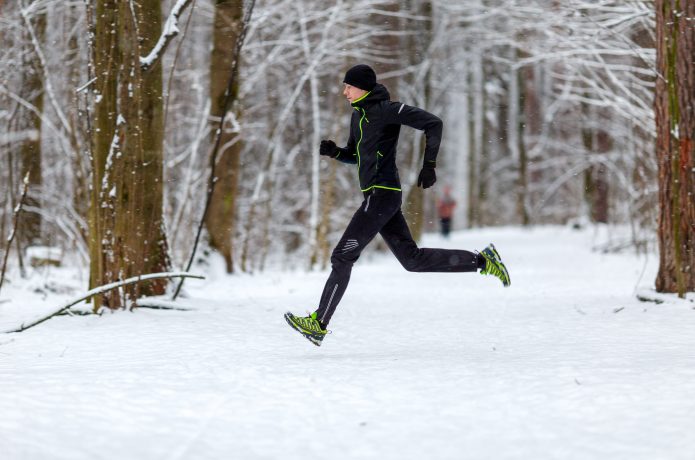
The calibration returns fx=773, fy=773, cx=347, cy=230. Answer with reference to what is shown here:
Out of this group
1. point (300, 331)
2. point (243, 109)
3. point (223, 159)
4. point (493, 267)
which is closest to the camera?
point (300, 331)

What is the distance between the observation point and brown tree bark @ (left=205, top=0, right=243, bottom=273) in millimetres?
11109

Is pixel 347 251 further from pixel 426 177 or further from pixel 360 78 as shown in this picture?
pixel 360 78

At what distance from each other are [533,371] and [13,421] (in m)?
2.53

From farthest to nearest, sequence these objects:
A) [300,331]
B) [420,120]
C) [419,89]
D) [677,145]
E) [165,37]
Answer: [419,89], [677,145], [165,37], [300,331], [420,120]

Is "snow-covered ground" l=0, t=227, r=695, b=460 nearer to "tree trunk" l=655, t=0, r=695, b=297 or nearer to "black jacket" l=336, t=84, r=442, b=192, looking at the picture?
"tree trunk" l=655, t=0, r=695, b=297

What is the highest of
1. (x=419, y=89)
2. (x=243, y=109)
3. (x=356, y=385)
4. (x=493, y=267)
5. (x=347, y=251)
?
(x=419, y=89)

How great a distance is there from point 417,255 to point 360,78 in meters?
1.26

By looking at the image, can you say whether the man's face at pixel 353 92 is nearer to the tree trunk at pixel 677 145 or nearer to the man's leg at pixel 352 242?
the man's leg at pixel 352 242

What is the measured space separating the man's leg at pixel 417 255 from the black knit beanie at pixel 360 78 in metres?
0.85

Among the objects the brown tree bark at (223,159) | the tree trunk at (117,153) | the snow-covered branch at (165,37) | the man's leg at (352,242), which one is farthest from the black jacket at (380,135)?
the brown tree bark at (223,159)

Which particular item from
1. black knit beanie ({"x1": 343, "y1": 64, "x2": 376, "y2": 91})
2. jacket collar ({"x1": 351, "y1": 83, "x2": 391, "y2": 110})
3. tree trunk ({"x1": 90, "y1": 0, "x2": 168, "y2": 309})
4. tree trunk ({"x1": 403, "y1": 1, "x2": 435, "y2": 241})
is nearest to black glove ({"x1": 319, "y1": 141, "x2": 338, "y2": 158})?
jacket collar ({"x1": 351, "y1": 83, "x2": 391, "y2": 110})

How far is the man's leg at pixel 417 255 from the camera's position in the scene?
5.20 m

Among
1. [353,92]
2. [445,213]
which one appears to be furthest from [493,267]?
[445,213]

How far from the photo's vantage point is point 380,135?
493 centimetres
